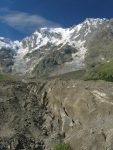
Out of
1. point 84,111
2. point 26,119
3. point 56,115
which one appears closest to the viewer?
point 26,119

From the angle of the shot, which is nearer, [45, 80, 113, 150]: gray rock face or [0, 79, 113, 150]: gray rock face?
Result: [45, 80, 113, 150]: gray rock face

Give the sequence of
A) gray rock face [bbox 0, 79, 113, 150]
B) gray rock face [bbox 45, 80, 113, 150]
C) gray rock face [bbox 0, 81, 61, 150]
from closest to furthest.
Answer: gray rock face [bbox 45, 80, 113, 150] → gray rock face [bbox 0, 79, 113, 150] → gray rock face [bbox 0, 81, 61, 150]

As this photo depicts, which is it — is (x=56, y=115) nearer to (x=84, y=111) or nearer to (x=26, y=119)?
(x=84, y=111)

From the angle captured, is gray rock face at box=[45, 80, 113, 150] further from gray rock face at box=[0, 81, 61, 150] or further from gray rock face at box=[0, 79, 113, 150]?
gray rock face at box=[0, 81, 61, 150]

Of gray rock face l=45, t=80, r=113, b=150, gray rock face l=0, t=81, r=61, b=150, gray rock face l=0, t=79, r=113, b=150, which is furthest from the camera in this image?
gray rock face l=0, t=81, r=61, b=150

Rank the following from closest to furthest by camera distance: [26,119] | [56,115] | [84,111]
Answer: [26,119]
[84,111]
[56,115]

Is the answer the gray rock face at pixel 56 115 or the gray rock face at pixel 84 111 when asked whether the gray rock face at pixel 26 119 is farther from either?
the gray rock face at pixel 84 111

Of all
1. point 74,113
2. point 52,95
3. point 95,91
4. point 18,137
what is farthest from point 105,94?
point 18,137

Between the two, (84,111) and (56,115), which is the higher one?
(84,111)

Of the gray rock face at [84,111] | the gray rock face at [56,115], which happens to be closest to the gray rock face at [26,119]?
the gray rock face at [56,115]

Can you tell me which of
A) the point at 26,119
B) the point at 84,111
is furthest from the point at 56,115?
the point at 26,119

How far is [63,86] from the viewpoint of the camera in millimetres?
77438

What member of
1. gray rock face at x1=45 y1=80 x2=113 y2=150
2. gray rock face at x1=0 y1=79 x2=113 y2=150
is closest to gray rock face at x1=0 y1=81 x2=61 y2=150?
gray rock face at x1=0 y1=79 x2=113 y2=150

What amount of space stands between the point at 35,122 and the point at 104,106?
42.0ft
